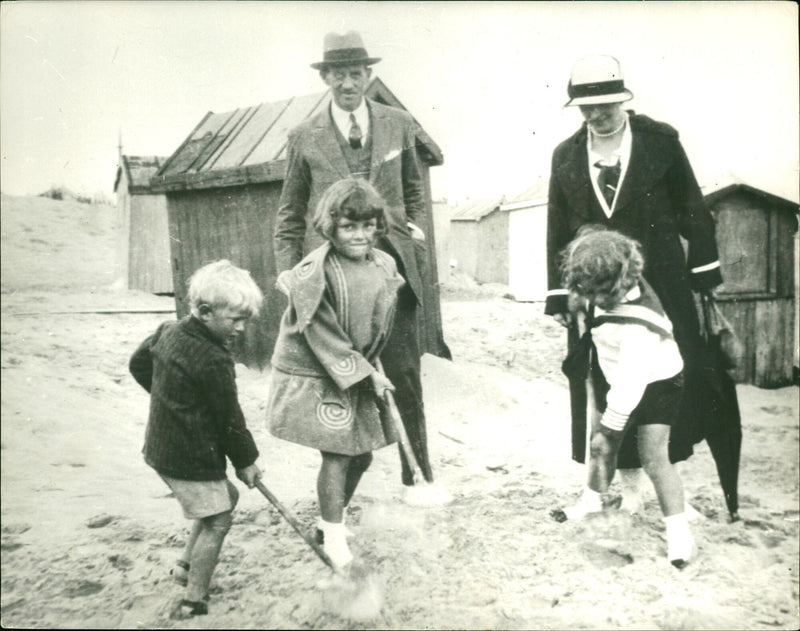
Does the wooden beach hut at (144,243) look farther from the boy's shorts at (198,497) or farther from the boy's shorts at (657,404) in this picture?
the boy's shorts at (657,404)

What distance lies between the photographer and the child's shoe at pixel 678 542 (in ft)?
9.42

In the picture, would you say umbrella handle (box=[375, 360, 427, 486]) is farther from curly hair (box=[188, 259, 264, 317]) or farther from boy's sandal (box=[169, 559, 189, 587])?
boy's sandal (box=[169, 559, 189, 587])

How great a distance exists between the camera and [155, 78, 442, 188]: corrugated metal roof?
371 centimetres

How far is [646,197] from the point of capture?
10.0 ft

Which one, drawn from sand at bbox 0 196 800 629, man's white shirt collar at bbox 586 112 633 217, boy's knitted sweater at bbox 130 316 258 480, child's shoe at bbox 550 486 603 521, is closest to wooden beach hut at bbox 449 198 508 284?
sand at bbox 0 196 800 629

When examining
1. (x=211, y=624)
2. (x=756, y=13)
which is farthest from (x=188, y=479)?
(x=756, y=13)

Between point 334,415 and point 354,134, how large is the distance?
1115 mm

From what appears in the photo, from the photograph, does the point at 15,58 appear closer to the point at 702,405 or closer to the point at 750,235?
the point at 702,405

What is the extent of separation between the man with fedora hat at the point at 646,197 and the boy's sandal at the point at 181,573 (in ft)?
5.25

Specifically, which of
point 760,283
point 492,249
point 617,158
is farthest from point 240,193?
point 492,249

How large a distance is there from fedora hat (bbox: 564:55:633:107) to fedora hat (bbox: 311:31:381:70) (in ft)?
2.66

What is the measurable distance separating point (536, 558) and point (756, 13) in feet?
8.17

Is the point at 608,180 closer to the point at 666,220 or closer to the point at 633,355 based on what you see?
the point at 666,220

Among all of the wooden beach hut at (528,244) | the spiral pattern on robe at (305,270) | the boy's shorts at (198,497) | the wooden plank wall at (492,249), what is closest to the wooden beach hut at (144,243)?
the wooden beach hut at (528,244)
